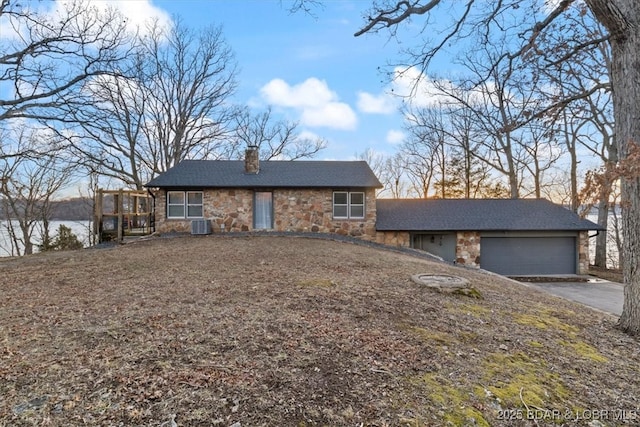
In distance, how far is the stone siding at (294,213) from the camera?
1444 centimetres

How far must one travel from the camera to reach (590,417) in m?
2.79

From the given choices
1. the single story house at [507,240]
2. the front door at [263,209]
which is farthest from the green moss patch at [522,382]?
the front door at [263,209]

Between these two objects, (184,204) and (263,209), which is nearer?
(184,204)

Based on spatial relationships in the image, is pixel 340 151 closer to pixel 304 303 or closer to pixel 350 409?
pixel 304 303

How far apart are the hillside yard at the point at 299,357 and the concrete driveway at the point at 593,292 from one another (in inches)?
171

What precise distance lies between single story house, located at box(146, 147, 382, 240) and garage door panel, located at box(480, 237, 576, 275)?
525 cm

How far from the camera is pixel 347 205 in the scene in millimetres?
14758

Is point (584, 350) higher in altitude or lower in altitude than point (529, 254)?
higher

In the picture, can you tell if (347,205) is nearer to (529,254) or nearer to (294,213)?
(294,213)

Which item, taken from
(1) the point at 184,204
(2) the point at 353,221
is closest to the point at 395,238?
(2) the point at 353,221

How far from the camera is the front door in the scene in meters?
14.6

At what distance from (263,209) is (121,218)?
18.1 feet

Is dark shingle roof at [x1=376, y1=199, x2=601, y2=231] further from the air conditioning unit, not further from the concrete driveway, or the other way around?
the air conditioning unit

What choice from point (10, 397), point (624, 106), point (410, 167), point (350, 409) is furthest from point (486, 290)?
point (410, 167)
